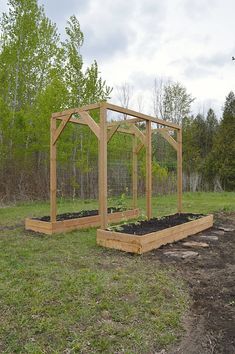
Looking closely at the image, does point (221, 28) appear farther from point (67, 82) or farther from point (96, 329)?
point (96, 329)

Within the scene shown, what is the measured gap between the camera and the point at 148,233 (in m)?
4.21

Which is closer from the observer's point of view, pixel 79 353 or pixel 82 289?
pixel 79 353

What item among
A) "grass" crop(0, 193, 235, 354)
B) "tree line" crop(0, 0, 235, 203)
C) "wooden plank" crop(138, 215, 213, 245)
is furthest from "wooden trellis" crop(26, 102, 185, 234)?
"tree line" crop(0, 0, 235, 203)

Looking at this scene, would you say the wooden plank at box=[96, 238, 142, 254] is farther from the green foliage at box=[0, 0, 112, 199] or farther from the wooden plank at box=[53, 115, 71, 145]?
the green foliage at box=[0, 0, 112, 199]

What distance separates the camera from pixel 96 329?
6.64 feet

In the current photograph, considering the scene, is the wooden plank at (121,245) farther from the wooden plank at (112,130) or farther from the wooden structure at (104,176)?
the wooden plank at (112,130)

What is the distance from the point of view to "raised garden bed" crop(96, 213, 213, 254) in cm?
396

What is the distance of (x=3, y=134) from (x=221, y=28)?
7186 mm

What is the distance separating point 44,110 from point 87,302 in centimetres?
819

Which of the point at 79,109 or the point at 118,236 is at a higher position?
the point at 79,109

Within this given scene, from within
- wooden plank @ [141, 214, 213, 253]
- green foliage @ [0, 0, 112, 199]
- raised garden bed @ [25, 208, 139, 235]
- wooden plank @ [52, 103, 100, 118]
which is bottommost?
wooden plank @ [141, 214, 213, 253]

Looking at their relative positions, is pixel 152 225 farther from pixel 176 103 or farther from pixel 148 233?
pixel 176 103

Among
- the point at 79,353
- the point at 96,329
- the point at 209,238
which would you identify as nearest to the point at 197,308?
the point at 96,329

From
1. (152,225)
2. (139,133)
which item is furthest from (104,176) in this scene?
(139,133)
